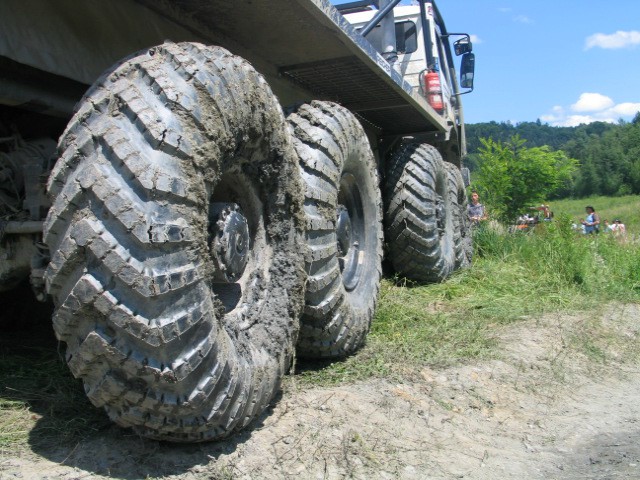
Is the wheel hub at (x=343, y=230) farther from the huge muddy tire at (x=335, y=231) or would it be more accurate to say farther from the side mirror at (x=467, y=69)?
the side mirror at (x=467, y=69)

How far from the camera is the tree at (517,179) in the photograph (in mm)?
11125

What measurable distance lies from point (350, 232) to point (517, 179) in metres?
7.90

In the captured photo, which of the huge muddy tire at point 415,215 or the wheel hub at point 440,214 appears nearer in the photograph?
the huge muddy tire at point 415,215

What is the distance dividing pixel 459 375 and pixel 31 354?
2194 mm

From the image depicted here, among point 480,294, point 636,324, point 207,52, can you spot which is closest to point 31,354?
point 207,52

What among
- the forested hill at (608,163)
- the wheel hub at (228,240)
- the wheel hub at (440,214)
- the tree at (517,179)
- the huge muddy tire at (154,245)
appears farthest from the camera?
the forested hill at (608,163)

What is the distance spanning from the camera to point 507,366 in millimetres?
3977

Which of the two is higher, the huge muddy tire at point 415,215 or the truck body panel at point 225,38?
the truck body panel at point 225,38

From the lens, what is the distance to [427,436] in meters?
2.85

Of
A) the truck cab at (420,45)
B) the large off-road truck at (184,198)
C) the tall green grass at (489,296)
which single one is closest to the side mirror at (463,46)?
the truck cab at (420,45)

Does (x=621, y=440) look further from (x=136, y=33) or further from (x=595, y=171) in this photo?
(x=595, y=171)

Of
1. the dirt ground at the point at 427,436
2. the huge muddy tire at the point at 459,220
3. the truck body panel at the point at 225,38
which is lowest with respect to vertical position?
the dirt ground at the point at 427,436

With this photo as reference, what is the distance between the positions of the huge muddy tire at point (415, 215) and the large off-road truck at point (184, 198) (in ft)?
4.23

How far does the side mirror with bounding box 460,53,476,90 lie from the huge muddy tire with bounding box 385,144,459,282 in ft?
7.90
